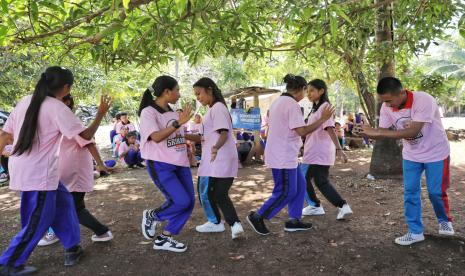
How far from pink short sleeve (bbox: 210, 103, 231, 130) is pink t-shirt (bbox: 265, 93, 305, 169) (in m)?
0.53

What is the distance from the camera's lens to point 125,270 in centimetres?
352

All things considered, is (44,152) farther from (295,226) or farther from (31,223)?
(295,226)

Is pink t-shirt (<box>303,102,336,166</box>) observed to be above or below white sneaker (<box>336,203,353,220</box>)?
above

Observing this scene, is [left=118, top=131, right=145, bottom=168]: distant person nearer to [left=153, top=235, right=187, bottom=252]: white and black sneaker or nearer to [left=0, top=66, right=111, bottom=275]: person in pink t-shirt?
[left=153, top=235, right=187, bottom=252]: white and black sneaker

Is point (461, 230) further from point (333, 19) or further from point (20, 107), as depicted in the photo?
point (20, 107)

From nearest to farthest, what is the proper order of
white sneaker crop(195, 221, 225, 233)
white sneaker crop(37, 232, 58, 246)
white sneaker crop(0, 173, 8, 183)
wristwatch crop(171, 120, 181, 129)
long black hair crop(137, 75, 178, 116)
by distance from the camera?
wristwatch crop(171, 120, 181, 129) < long black hair crop(137, 75, 178, 116) < white sneaker crop(37, 232, 58, 246) < white sneaker crop(195, 221, 225, 233) < white sneaker crop(0, 173, 8, 183)

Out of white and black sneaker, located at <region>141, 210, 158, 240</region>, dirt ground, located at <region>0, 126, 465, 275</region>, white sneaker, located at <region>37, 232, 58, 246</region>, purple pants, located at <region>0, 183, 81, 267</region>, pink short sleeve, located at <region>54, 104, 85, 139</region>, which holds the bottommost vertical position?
dirt ground, located at <region>0, 126, 465, 275</region>

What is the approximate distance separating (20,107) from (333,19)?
8.50ft

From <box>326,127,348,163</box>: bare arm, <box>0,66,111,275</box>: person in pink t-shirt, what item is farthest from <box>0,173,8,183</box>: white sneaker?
<box>326,127,348,163</box>: bare arm

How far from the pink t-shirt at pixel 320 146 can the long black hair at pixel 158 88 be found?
1718 millimetres

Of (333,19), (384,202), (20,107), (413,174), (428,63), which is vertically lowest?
(384,202)

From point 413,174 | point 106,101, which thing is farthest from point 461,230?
point 106,101

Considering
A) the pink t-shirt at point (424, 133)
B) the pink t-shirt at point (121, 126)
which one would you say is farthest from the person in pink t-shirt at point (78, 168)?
the pink t-shirt at point (121, 126)

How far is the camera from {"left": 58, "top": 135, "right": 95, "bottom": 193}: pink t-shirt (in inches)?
148
